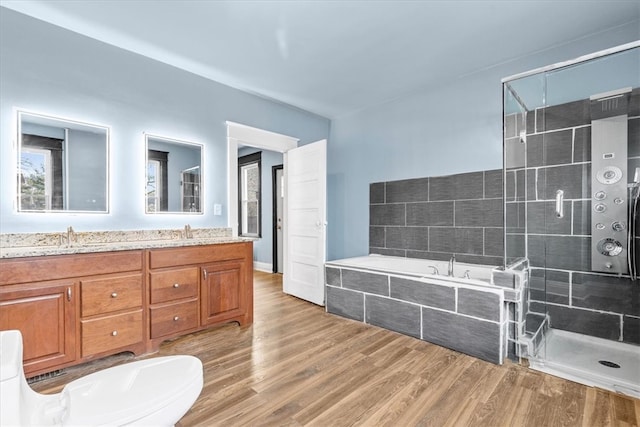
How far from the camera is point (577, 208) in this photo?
97.8 inches

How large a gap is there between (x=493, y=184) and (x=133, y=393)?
3127mm

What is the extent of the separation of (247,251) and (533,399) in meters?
2.34

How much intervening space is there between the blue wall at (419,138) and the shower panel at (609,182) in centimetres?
51

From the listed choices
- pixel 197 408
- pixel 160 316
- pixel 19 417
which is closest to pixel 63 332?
pixel 160 316

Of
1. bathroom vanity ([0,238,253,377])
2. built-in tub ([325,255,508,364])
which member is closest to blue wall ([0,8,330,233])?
bathroom vanity ([0,238,253,377])

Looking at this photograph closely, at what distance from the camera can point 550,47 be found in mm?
2650

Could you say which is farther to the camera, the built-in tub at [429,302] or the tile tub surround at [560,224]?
the tile tub surround at [560,224]

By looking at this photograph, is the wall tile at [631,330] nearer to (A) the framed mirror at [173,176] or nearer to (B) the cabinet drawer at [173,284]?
(B) the cabinet drawer at [173,284]

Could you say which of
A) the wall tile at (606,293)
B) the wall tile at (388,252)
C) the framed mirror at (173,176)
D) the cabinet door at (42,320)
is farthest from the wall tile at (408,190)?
the cabinet door at (42,320)

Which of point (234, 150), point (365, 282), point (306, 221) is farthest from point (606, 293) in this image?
point (234, 150)

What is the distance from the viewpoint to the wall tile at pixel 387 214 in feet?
12.0

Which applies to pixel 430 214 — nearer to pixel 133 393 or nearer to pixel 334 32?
pixel 334 32

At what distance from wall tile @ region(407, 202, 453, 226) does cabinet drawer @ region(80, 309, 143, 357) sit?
2796mm

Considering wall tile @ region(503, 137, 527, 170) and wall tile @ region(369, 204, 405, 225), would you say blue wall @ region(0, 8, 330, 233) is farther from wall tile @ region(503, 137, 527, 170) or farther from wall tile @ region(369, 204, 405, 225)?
wall tile @ region(503, 137, 527, 170)
